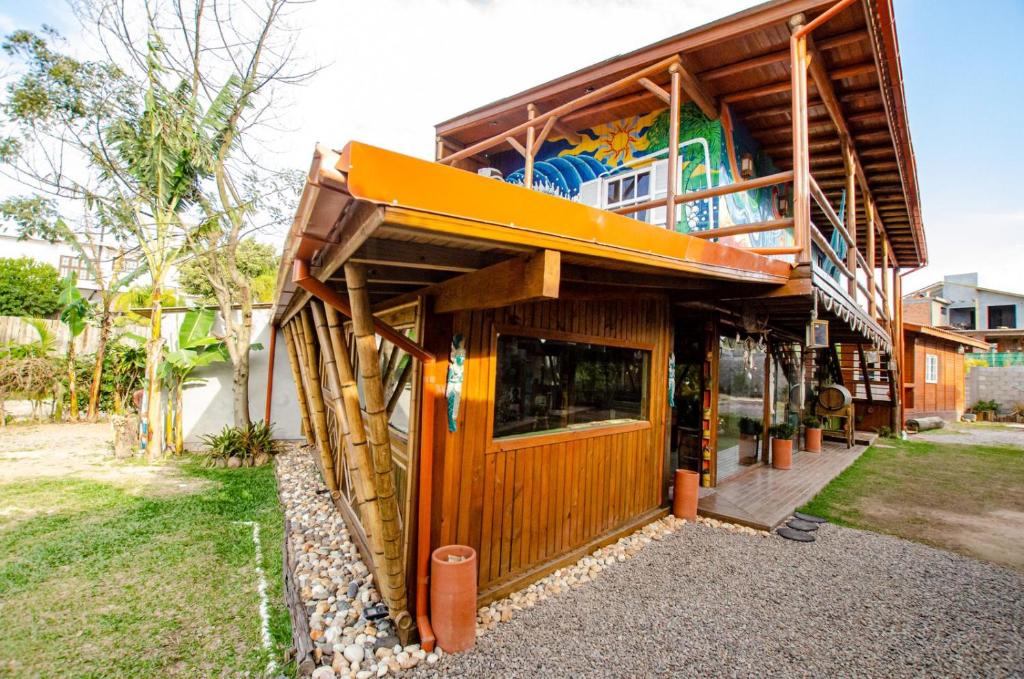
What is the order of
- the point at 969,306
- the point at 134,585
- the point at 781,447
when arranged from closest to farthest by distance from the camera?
the point at 134,585
the point at 781,447
the point at 969,306

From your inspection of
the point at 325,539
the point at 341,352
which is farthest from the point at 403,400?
the point at 325,539

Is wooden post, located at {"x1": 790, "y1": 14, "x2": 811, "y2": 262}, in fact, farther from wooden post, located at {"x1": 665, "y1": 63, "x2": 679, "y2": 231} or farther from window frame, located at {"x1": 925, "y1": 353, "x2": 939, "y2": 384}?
window frame, located at {"x1": 925, "y1": 353, "x2": 939, "y2": 384}

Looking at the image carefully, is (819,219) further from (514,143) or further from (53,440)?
(53,440)

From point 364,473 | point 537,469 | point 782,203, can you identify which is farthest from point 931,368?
point 364,473

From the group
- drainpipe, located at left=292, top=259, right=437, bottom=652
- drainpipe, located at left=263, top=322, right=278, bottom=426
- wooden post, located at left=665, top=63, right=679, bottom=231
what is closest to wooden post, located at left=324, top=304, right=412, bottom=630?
drainpipe, located at left=292, top=259, right=437, bottom=652

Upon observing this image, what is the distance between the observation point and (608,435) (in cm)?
473

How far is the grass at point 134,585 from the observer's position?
2947 millimetres

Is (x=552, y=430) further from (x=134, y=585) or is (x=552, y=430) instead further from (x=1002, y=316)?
(x=1002, y=316)

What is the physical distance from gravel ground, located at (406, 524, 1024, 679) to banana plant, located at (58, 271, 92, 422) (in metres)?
12.7

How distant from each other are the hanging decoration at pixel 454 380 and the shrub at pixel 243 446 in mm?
6611

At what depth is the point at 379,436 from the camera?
2793 millimetres

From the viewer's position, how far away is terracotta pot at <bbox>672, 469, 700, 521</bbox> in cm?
547

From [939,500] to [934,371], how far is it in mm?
13956

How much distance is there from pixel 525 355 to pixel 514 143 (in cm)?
480
